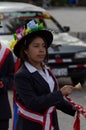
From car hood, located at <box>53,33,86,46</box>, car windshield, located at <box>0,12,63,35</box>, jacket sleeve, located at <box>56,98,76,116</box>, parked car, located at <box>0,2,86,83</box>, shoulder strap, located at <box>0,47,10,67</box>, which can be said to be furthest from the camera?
car windshield, located at <box>0,12,63,35</box>

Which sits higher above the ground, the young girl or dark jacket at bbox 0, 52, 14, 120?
the young girl

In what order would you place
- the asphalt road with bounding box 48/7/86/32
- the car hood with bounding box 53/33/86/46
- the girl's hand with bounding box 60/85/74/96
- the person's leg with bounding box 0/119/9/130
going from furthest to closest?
the asphalt road with bounding box 48/7/86/32, the car hood with bounding box 53/33/86/46, the person's leg with bounding box 0/119/9/130, the girl's hand with bounding box 60/85/74/96

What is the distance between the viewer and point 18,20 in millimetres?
11148

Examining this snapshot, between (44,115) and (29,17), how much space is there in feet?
25.0

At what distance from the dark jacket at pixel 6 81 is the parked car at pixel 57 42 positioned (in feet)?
17.2

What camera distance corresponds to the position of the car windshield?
36.0ft

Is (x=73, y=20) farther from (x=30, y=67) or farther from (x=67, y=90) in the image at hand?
(x=67, y=90)

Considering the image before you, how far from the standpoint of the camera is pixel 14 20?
11.1 m

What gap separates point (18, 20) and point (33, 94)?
7.59 metres

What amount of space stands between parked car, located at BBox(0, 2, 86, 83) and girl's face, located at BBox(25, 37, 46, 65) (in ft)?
20.4

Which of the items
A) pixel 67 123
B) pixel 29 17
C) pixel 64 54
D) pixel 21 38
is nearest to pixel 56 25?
pixel 29 17

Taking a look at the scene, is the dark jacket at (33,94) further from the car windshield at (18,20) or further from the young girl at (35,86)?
the car windshield at (18,20)

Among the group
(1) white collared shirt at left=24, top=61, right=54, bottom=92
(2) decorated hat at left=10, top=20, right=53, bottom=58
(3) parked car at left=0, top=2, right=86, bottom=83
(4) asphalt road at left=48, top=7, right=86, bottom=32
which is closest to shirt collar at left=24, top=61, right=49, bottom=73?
(1) white collared shirt at left=24, top=61, right=54, bottom=92

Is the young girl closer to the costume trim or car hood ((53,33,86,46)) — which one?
the costume trim
